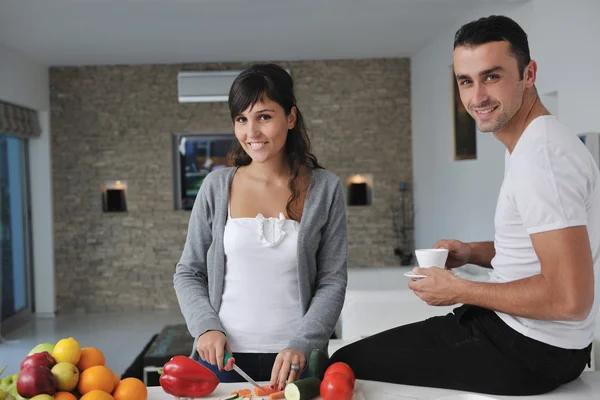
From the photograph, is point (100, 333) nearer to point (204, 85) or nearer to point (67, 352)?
point (204, 85)

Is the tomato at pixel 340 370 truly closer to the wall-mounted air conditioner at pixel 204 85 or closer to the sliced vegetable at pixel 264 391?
the sliced vegetable at pixel 264 391

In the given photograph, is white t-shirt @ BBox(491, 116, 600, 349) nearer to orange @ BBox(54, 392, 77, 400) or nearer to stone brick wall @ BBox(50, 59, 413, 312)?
orange @ BBox(54, 392, 77, 400)

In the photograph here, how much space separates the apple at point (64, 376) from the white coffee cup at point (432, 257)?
2.61ft

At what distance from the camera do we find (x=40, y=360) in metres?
1.29

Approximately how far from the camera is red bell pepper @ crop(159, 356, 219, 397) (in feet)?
4.68

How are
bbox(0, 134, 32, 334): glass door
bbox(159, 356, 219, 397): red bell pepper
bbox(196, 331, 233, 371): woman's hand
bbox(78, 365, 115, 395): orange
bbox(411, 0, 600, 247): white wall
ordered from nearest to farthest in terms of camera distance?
bbox(78, 365, 115, 395): orange → bbox(159, 356, 219, 397): red bell pepper → bbox(196, 331, 233, 371): woman's hand → bbox(411, 0, 600, 247): white wall → bbox(0, 134, 32, 334): glass door

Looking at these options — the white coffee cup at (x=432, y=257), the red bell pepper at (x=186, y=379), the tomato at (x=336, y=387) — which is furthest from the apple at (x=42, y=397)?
the white coffee cup at (x=432, y=257)

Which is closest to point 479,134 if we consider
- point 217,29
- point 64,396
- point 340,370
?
point 217,29

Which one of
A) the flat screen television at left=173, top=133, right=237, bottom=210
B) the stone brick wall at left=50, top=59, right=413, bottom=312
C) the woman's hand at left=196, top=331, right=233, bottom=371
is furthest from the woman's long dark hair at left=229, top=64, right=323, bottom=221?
the flat screen television at left=173, top=133, right=237, bottom=210

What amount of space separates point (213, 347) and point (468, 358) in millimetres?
629

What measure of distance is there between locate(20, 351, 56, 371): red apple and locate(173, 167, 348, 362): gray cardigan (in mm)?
428

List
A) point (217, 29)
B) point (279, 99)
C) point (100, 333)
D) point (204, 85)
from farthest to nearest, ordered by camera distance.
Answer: point (204, 85)
point (100, 333)
point (217, 29)
point (279, 99)

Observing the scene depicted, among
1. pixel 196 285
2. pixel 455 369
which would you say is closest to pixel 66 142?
pixel 196 285

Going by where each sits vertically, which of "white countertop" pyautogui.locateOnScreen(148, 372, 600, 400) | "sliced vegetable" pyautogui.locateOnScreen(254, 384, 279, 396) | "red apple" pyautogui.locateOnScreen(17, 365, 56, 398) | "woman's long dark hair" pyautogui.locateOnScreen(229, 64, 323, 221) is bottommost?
"white countertop" pyautogui.locateOnScreen(148, 372, 600, 400)
